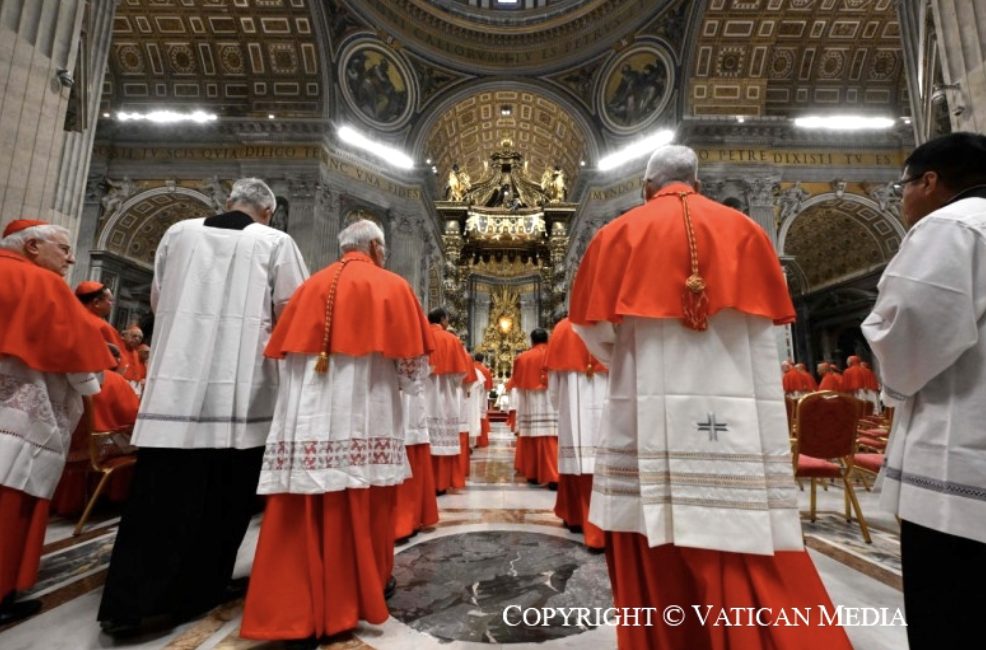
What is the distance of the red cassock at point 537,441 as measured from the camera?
5184 mm

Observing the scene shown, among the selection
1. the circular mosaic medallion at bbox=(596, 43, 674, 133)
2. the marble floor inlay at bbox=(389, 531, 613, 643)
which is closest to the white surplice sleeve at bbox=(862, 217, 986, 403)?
the marble floor inlay at bbox=(389, 531, 613, 643)

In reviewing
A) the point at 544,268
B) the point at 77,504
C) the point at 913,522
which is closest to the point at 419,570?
the point at 913,522

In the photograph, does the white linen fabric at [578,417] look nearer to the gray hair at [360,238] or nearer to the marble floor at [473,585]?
the marble floor at [473,585]

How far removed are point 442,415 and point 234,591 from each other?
2.30m

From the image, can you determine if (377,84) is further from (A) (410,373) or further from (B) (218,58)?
(A) (410,373)

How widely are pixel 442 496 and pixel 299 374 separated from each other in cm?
310

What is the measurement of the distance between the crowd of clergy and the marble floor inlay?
0.75 ft

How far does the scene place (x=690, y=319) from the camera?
143cm

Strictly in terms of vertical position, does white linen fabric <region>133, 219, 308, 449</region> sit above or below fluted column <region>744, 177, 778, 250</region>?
below

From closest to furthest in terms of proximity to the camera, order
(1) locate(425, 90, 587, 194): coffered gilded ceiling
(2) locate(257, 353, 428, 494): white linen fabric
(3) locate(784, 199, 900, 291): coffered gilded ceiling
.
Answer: (2) locate(257, 353, 428, 494): white linen fabric
(3) locate(784, 199, 900, 291): coffered gilded ceiling
(1) locate(425, 90, 587, 194): coffered gilded ceiling

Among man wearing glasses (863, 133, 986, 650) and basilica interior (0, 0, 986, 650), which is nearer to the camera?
man wearing glasses (863, 133, 986, 650)

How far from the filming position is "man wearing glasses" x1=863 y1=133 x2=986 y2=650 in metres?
1.12

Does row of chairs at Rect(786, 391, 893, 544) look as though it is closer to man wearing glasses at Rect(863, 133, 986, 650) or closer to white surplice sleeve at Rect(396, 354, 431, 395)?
man wearing glasses at Rect(863, 133, 986, 650)

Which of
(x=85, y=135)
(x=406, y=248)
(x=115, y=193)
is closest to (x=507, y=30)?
(x=406, y=248)
